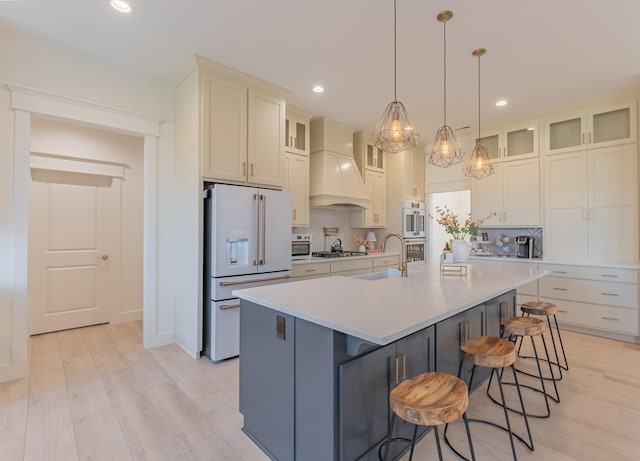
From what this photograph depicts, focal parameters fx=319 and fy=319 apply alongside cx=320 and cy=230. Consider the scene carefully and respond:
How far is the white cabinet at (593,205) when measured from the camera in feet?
12.4

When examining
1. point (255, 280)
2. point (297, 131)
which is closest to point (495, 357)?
point (255, 280)

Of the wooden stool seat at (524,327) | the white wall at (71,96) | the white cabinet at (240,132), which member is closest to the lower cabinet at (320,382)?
the wooden stool seat at (524,327)

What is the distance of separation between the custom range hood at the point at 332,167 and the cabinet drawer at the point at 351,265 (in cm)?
88

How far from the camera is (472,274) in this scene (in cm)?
278

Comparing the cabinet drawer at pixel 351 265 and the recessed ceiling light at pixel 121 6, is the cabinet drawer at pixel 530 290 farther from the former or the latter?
the recessed ceiling light at pixel 121 6

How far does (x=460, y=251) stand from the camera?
296 centimetres

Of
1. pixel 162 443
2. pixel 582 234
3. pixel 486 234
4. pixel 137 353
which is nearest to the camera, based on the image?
pixel 162 443

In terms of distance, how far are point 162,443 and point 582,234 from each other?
4.99m

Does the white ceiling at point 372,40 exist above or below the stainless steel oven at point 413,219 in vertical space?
above

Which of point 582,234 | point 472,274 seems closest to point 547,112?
point 582,234

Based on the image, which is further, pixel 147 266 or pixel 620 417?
pixel 147 266

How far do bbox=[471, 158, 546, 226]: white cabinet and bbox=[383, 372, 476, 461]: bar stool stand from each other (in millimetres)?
3963

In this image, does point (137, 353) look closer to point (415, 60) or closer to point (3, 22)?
point (3, 22)

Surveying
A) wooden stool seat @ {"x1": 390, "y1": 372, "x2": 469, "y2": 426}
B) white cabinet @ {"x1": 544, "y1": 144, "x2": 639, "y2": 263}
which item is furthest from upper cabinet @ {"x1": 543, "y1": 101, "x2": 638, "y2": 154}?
wooden stool seat @ {"x1": 390, "y1": 372, "x2": 469, "y2": 426}
